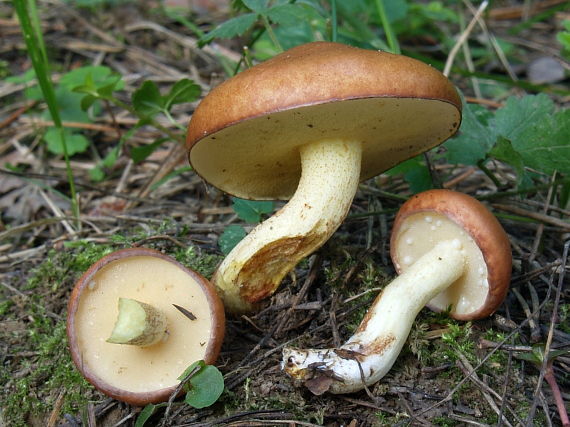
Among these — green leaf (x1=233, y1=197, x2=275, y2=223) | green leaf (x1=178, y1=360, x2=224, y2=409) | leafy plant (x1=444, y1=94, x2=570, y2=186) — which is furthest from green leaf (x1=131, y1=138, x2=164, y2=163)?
leafy plant (x1=444, y1=94, x2=570, y2=186)

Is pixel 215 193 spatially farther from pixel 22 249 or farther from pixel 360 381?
pixel 360 381

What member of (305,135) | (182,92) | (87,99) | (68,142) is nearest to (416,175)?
(305,135)

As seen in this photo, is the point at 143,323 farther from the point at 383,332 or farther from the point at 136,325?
the point at 383,332

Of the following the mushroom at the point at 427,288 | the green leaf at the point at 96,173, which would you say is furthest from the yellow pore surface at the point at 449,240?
the green leaf at the point at 96,173

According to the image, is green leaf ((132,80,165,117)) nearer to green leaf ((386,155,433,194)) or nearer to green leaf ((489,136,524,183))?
green leaf ((386,155,433,194))

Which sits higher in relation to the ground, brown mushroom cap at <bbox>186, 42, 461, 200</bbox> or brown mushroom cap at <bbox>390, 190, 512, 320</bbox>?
brown mushroom cap at <bbox>186, 42, 461, 200</bbox>

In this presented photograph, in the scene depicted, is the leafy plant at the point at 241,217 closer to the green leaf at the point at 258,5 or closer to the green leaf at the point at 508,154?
the green leaf at the point at 258,5
